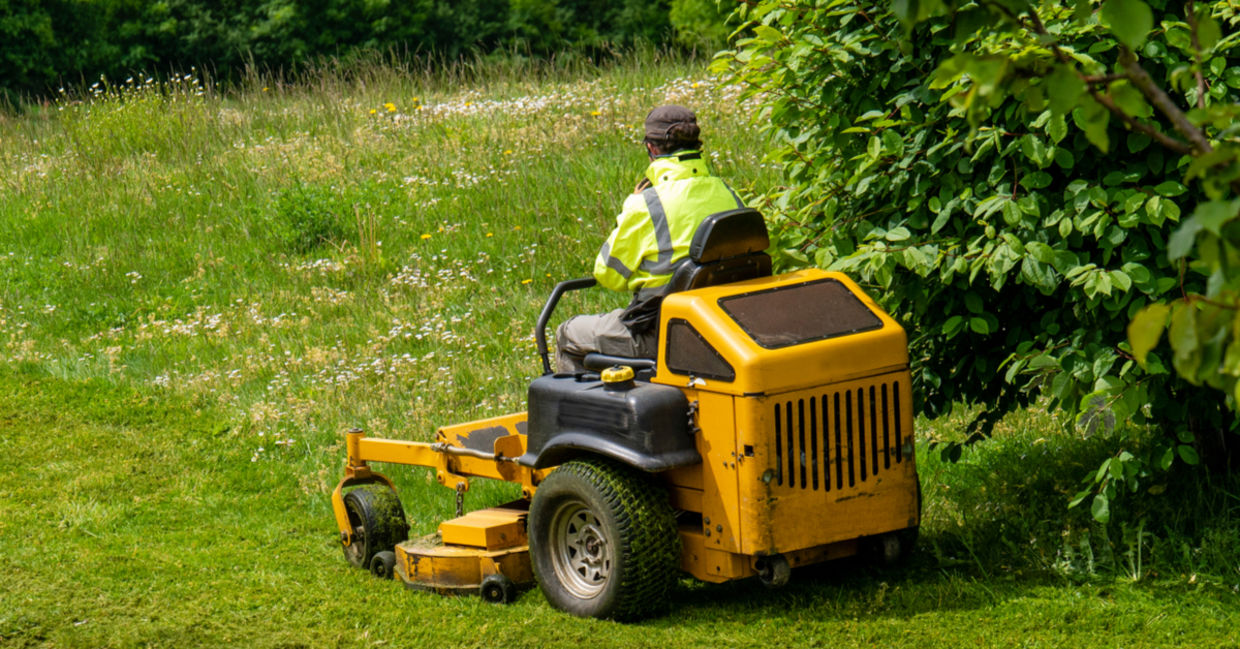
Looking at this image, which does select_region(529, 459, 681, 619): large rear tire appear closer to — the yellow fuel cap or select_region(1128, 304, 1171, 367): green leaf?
the yellow fuel cap

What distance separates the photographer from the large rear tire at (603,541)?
5.24m

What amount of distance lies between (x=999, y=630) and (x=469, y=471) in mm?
2387

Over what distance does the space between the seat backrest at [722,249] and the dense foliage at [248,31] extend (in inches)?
1169

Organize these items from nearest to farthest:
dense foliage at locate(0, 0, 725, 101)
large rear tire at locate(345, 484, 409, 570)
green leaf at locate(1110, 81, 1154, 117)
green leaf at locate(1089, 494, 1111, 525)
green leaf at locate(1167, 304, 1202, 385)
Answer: green leaf at locate(1167, 304, 1202, 385) → green leaf at locate(1110, 81, 1154, 117) → green leaf at locate(1089, 494, 1111, 525) → large rear tire at locate(345, 484, 409, 570) → dense foliage at locate(0, 0, 725, 101)

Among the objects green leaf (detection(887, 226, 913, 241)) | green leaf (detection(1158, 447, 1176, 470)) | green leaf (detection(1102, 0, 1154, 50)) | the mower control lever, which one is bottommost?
green leaf (detection(1158, 447, 1176, 470))

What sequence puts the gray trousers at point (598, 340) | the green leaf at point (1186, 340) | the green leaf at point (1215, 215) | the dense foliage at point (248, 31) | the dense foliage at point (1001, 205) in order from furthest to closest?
the dense foliage at point (248, 31) < the gray trousers at point (598, 340) < the dense foliage at point (1001, 205) < the green leaf at point (1186, 340) < the green leaf at point (1215, 215)

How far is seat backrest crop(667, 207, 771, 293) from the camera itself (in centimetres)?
549

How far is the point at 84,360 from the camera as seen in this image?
9.96 meters

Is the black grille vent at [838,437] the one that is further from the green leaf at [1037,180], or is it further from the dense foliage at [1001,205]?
the green leaf at [1037,180]

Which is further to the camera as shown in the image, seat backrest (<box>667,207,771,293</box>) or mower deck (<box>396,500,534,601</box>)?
mower deck (<box>396,500,534,601</box>)

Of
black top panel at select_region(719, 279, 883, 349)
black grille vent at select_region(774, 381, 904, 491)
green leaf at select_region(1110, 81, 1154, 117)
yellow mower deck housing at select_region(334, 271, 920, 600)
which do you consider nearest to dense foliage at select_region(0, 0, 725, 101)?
black top panel at select_region(719, 279, 883, 349)

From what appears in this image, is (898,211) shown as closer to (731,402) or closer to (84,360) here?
(731,402)

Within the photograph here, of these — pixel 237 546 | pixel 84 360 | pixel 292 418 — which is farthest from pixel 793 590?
pixel 84 360

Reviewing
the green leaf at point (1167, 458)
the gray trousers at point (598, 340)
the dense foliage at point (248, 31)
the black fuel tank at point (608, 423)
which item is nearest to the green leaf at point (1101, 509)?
the green leaf at point (1167, 458)
